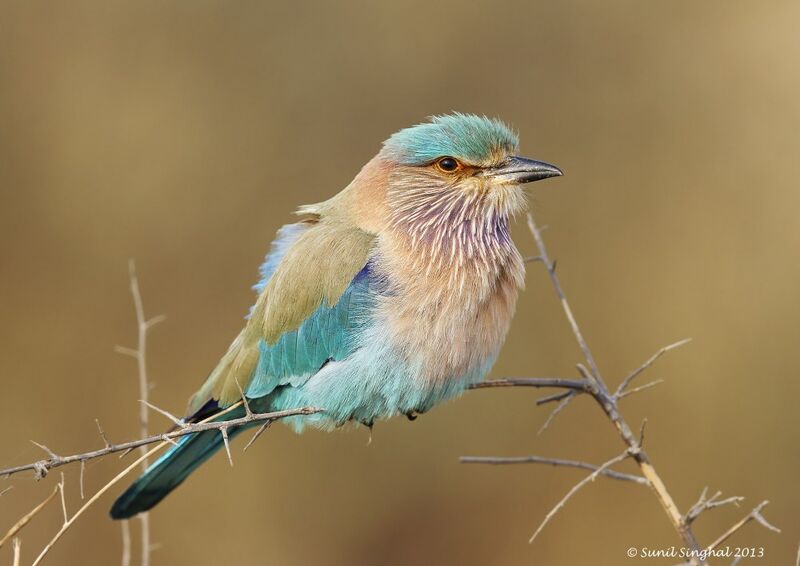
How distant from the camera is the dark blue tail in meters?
3.85

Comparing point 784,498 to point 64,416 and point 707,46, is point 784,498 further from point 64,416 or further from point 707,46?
point 64,416

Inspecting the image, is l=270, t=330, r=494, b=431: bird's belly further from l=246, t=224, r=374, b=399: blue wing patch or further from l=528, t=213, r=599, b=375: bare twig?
l=528, t=213, r=599, b=375: bare twig

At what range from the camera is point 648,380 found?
578cm

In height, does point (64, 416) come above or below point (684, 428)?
above

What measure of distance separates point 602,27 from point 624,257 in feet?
4.92

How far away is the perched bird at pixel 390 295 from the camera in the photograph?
351cm

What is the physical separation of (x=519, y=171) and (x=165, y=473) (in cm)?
174

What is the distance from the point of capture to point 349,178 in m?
6.28

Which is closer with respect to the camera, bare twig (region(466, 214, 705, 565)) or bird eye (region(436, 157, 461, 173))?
bare twig (region(466, 214, 705, 565))

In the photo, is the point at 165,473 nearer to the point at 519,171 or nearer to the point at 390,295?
the point at 390,295

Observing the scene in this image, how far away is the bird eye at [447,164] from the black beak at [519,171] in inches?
4.8

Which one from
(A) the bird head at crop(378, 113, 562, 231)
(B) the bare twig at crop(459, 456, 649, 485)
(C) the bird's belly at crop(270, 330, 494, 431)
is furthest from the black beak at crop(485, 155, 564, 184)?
(B) the bare twig at crop(459, 456, 649, 485)

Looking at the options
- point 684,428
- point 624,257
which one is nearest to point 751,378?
point 684,428

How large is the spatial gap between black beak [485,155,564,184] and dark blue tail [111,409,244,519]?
133cm
